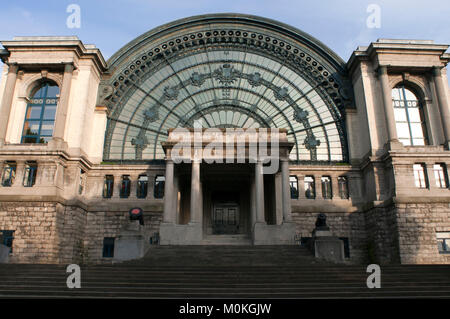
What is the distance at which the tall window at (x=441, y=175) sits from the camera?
90.3 ft

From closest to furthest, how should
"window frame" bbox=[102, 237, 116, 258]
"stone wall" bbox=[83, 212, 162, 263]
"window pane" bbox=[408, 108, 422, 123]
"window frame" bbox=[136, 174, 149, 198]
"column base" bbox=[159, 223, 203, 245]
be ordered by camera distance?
"column base" bbox=[159, 223, 203, 245], "stone wall" bbox=[83, 212, 162, 263], "window frame" bbox=[102, 237, 116, 258], "window frame" bbox=[136, 174, 149, 198], "window pane" bbox=[408, 108, 422, 123]

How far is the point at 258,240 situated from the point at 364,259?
32.8 feet

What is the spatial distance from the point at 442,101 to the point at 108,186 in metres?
28.4

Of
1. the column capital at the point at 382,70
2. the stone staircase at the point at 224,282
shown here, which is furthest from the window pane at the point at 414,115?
the stone staircase at the point at 224,282

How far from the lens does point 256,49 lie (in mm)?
36000

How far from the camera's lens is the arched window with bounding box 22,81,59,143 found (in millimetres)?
30172

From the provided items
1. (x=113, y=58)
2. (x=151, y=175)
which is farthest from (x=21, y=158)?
(x=113, y=58)

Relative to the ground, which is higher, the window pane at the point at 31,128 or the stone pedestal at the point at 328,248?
the window pane at the point at 31,128

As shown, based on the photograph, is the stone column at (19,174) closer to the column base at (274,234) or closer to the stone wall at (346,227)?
the column base at (274,234)

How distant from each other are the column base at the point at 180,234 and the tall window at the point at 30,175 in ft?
35.4

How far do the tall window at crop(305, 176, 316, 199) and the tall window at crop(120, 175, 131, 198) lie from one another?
15.2 metres

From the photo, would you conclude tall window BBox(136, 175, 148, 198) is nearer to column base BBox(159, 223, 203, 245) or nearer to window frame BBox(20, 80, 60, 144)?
column base BBox(159, 223, 203, 245)

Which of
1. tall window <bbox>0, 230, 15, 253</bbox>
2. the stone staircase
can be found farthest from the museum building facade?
the stone staircase

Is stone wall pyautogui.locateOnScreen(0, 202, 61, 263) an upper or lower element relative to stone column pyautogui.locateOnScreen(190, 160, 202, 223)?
lower
